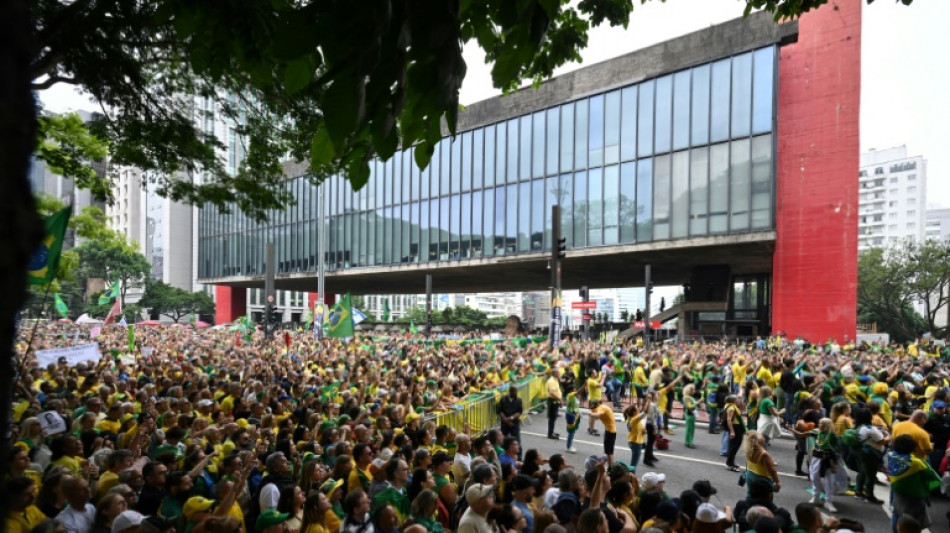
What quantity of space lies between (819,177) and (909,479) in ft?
Answer: 75.1

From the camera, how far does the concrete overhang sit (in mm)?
29297

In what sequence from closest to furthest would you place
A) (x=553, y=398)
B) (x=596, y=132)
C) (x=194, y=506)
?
(x=194, y=506)
(x=553, y=398)
(x=596, y=132)

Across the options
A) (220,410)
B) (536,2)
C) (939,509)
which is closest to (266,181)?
(220,410)

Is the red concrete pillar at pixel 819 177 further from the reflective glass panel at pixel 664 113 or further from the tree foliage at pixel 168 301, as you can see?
the tree foliage at pixel 168 301

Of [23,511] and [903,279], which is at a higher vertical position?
[903,279]

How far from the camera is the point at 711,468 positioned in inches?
419

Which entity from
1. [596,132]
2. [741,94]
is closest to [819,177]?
[741,94]

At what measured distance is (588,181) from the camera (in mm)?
34062

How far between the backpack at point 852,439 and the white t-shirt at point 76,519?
31.1ft

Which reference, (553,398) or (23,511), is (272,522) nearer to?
(23,511)

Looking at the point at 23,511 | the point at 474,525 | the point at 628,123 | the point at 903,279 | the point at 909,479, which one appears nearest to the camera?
the point at 23,511

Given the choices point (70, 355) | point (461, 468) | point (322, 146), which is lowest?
point (70, 355)

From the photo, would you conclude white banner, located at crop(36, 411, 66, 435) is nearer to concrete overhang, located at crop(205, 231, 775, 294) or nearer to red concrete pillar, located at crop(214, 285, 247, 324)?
concrete overhang, located at crop(205, 231, 775, 294)

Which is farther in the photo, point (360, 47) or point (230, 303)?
point (230, 303)
